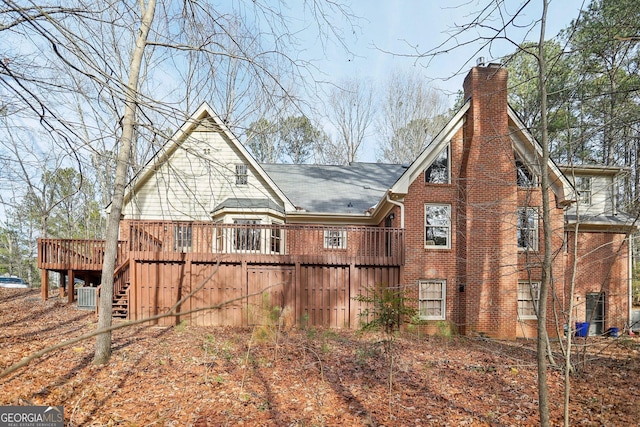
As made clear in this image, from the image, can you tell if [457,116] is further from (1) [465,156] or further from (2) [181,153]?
(2) [181,153]

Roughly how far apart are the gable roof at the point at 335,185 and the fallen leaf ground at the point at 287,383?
6522 millimetres

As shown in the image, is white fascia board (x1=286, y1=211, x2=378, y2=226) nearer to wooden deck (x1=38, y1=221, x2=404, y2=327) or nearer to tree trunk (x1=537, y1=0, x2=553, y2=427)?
wooden deck (x1=38, y1=221, x2=404, y2=327)

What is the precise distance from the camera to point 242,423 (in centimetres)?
500

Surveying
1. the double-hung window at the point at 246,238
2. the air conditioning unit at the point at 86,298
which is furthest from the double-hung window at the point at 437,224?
the air conditioning unit at the point at 86,298

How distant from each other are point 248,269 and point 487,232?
25.1 feet

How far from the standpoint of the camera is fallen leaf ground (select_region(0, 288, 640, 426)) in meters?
5.26

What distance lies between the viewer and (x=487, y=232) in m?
11.8

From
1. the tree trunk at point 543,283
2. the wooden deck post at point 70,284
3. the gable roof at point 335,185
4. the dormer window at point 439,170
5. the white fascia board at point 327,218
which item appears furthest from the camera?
the gable roof at point 335,185

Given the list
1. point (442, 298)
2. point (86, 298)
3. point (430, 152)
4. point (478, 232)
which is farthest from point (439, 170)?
point (86, 298)

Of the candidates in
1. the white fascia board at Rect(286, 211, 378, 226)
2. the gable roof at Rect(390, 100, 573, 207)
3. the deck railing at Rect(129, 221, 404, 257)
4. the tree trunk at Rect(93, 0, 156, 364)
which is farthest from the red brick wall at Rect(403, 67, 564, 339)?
the tree trunk at Rect(93, 0, 156, 364)

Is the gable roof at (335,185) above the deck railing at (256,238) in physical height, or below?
above

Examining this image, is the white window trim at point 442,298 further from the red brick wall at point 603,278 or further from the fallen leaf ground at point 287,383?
the red brick wall at point 603,278

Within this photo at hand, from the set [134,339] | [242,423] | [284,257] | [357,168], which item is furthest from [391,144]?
[242,423]

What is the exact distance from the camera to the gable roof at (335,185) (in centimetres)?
1515
